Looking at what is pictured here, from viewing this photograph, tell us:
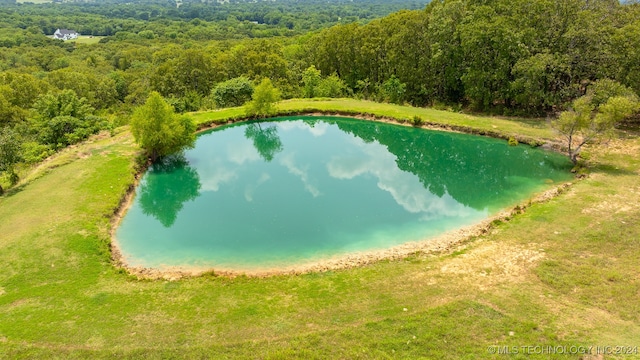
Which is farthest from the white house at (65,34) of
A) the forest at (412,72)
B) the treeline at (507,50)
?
the treeline at (507,50)

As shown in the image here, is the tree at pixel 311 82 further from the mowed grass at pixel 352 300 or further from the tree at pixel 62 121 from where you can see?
the mowed grass at pixel 352 300

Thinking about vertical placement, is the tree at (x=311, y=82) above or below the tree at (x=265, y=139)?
above

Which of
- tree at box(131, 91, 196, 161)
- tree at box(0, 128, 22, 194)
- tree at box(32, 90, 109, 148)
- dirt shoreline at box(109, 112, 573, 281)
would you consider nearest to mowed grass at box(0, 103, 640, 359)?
dirt shoreline at box(109, 112, 573, 281)

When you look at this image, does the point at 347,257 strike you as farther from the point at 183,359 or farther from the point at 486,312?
the point at 183,359

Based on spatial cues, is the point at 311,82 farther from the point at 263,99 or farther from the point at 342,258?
the point at 342,258

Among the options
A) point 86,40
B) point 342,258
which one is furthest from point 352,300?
point 86,40

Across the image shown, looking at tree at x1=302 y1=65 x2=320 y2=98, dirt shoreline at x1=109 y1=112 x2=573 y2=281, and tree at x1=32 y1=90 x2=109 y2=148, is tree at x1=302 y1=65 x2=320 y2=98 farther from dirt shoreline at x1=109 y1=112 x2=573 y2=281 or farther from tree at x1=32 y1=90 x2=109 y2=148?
dirt shoreline at x1=109 y1=112 x2=573 y2=281
